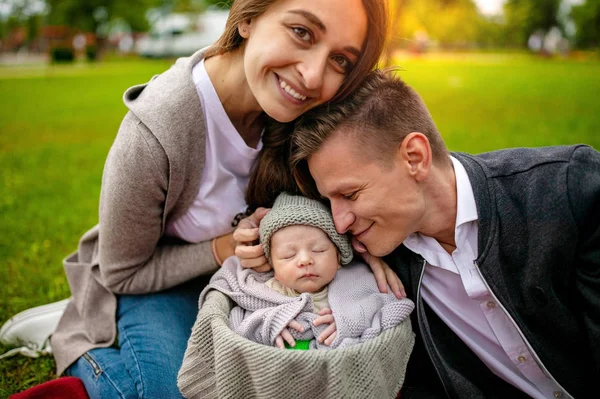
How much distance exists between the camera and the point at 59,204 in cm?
662

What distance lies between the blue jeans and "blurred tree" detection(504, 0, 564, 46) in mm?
67087

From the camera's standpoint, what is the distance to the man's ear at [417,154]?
242cm

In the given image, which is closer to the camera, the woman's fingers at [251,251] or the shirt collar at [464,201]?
the shirt collar at [464,201]

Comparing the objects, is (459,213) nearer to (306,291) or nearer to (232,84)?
(306,291)

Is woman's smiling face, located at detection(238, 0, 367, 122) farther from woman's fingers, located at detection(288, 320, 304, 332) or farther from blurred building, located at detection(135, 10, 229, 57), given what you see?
blurred building, located at detection(135, 10, 229, 57)

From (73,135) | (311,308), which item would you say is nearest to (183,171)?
(311,308)

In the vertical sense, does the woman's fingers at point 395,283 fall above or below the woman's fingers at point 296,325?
above

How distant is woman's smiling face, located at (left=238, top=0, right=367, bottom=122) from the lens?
239 centimetres

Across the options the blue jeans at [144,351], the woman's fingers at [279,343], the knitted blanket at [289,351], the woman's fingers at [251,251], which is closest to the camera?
the knitted blanket at [289,351]

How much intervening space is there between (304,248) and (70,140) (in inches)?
374

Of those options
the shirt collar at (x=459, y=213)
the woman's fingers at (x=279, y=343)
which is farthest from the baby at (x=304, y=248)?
the shirt collar at (x=459, y=213)

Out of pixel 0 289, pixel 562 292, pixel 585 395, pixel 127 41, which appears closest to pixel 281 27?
pixel 562 292

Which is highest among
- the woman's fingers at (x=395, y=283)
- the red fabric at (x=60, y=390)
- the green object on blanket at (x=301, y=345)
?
the woman's fingers at (x=395, y=283)

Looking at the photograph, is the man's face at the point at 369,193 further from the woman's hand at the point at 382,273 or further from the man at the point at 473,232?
the woman's hand at the point at 382,273
